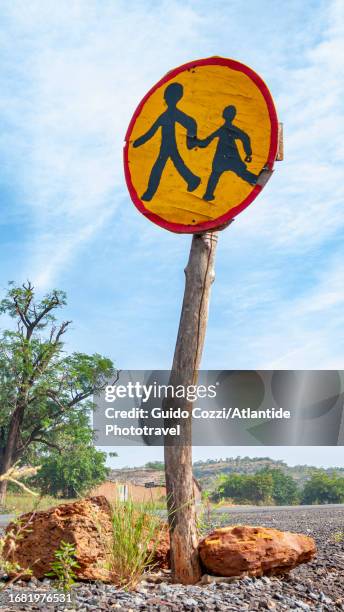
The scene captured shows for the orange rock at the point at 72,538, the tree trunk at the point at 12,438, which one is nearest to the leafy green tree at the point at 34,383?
the tree trunk at the point at 12,438

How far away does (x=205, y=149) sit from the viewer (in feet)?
18.7

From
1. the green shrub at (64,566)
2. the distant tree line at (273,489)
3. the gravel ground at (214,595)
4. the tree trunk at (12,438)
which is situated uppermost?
the tree trunk at (12,438)

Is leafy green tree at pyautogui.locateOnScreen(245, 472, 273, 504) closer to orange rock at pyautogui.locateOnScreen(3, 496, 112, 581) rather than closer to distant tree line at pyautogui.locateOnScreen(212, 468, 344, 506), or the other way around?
distant tree line at pyautogui.locateOnScreen(212, 468, 344, 506)

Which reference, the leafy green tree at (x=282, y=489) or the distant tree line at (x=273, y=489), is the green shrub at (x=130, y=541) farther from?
the leafy green tree at (x=282, y=489)

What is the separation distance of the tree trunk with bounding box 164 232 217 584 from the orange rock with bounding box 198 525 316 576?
0.16m

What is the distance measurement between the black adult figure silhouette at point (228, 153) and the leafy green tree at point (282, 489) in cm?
2294

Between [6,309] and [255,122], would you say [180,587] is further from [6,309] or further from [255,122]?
[6,309]

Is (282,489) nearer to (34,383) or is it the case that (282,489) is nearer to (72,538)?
(34,383)

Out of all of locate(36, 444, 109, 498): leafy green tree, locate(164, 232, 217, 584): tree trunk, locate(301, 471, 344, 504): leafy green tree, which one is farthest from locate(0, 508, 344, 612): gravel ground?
locate(36, 444, 109, 498): leafy green tree

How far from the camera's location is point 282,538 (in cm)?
566

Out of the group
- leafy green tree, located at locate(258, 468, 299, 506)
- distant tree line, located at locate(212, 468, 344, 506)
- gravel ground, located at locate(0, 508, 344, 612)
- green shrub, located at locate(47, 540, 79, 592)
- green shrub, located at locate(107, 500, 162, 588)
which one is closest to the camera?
gravel ground, located at locate(0, 508, 344, 612)

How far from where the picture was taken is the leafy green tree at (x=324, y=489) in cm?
2567

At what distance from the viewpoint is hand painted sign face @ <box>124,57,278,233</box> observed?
5.65m

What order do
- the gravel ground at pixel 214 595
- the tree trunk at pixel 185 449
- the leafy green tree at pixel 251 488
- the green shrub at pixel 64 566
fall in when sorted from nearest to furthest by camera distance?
the gravel ground at pixel 214 595
the green shrub at pixel 64 566
the tree trunk at pixel 185 449
the leafy green tree at pixel 251 488
